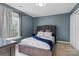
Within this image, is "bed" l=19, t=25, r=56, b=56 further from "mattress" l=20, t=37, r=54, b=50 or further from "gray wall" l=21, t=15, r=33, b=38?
"gray wall" l=21, t=15, r=33, b=38

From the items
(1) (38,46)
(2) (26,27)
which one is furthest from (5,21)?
(1) (38,46)

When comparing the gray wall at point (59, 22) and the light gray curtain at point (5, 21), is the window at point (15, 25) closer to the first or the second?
the light gray curtain at point (5, 21)

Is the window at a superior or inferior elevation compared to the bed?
superior

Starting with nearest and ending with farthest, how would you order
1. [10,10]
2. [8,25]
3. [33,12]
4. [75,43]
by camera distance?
→ 1. [33,12]
2. [10,10]
3. [8,25]
4. [75,43]

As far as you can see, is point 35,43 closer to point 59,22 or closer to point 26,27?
point 26,27

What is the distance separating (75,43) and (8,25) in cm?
290

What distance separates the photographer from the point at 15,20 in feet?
8.29

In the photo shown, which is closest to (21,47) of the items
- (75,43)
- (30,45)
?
(30,45)

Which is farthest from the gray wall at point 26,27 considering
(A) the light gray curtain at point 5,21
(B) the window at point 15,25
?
(A) the light gray curtain at point 5,21

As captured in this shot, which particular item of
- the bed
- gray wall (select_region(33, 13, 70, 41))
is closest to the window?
the bed

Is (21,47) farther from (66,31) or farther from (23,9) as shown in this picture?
(66,31)

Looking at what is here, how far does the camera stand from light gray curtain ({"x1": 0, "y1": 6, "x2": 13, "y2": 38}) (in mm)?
2637

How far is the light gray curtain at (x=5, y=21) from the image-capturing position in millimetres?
2637

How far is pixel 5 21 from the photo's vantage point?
277 cm
